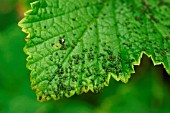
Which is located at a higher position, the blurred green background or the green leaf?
the green leaf

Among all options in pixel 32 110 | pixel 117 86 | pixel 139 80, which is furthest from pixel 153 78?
pixel 32 110

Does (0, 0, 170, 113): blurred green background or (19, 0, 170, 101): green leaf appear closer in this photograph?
(19, 0, 170, 101): green leaf

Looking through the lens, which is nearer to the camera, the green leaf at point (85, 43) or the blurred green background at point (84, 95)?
the green leaf at point (85, 43)

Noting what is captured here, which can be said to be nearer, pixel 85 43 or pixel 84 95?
pixel 85 43

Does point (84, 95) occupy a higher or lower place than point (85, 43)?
lower

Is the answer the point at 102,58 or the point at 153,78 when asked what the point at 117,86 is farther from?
the point at 102,58
